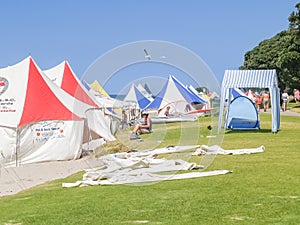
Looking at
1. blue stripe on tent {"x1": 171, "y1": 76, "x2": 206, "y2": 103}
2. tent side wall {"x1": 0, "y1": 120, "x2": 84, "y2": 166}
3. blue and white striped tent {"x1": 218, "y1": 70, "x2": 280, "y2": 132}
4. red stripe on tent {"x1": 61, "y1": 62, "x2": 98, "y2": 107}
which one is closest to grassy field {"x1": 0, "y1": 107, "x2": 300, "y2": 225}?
tent side wall {"x1": 0, "y1": 120, "x2": 84, "y2": 166}

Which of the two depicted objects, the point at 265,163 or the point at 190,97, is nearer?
the point at 265,163

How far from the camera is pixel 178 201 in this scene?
25.3ft

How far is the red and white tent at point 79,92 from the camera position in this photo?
1978cm

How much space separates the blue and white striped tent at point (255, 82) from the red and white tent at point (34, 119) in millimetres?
6454

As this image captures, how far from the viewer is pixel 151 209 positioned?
7.25 meters

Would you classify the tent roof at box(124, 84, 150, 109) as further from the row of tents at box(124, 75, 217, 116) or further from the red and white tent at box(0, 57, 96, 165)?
the red and white tent at box(0, 57, 96, 165)

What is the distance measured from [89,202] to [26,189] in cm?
298

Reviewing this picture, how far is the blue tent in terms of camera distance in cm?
2258

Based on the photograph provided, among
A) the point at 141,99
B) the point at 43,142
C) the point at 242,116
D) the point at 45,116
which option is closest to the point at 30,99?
the point at 45,116

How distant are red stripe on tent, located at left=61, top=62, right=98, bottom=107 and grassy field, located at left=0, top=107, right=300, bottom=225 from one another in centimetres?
903

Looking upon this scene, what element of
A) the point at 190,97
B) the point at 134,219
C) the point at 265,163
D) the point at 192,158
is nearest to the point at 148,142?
the point at 192,158

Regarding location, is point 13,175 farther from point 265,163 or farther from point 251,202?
point 251,202

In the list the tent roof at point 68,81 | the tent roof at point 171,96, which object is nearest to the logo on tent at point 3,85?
the tent roof at point 68,81

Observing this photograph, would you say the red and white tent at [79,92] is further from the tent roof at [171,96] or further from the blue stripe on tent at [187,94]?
the blue stripe on tent at [187,94]
